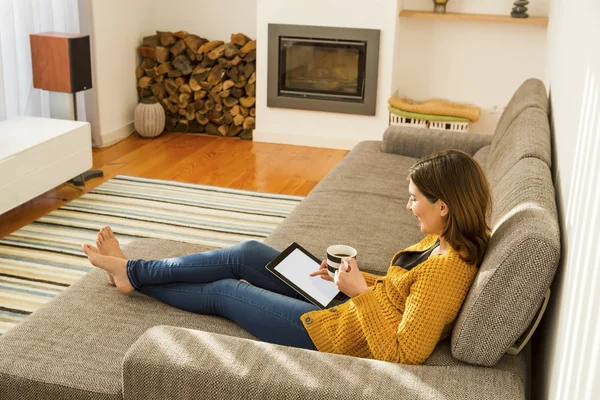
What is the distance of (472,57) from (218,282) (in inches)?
153

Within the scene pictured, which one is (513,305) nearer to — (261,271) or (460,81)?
(261,271)

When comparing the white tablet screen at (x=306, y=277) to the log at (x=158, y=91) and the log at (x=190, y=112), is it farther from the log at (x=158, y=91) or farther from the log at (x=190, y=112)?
the log at (x=158, y=91)

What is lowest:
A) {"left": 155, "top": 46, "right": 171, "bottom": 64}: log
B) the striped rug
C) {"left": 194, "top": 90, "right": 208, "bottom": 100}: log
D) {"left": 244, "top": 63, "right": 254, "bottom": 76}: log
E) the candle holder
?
the striped rug

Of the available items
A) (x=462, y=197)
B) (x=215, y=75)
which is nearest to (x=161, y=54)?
(x=215, y=75)

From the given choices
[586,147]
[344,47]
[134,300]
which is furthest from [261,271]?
[344,47]

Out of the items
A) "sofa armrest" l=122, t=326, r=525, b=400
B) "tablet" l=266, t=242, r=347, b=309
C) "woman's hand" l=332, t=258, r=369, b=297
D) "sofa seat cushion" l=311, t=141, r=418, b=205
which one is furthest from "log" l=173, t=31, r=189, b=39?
"sofa armrest" l=122, t=326, r=525, b=400

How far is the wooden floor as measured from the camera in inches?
183

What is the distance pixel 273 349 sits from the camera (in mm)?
1733

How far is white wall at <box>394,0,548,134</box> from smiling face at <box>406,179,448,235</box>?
12.7ft

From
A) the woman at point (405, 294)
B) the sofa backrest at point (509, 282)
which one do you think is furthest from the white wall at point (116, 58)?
the sofa backrest at point (509, 282)

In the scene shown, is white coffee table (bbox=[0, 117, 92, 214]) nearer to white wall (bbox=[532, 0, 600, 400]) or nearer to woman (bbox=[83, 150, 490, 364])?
woman (bbox=[83, 150, 490, 364])

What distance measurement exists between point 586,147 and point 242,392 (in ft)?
2.91

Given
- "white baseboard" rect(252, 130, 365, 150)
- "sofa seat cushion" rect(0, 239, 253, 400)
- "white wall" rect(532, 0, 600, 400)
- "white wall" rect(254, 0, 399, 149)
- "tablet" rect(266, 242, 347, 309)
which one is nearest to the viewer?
"white wall" rect(532, 0, 600, 400)

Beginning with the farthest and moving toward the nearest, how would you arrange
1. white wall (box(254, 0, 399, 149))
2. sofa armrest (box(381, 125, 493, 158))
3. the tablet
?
white wall (box(254, 0, 399, 149)) → sofa armrest (box(381, 125, 493, 158)) → the tablet
